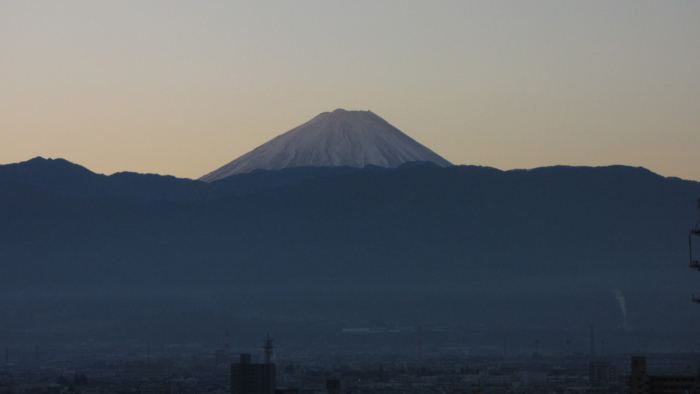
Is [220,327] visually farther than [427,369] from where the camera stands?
Yes

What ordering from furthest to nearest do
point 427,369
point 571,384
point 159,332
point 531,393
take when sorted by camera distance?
point 159,332, point 427,369, point 571,384, point 531,393

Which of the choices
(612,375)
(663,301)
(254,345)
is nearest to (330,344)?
(254,345)

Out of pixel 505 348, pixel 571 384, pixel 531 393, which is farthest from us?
pixel 505 348

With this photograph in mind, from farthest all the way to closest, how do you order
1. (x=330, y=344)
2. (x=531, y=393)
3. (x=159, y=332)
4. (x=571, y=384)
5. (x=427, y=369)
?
(x=159, y=332), (x=330, y=344), (x=427, y=369), (x=571, y=384), (x=531, y=393)

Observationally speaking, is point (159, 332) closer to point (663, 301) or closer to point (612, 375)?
point (663, 301)

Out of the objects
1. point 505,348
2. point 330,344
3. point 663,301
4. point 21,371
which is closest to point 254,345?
point 330,344

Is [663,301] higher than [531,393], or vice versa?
[663,301]

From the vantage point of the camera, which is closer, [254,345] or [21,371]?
[21,371]

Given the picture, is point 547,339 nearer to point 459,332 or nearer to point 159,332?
point 459,332

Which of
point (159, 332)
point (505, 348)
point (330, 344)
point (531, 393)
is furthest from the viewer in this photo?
point (159, 332)
